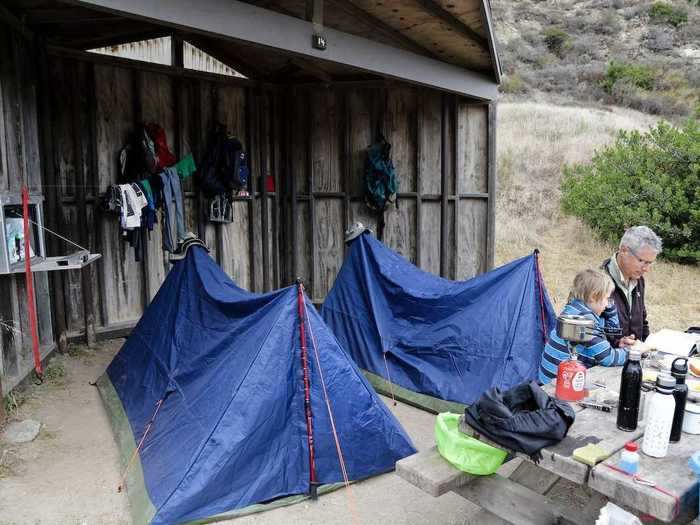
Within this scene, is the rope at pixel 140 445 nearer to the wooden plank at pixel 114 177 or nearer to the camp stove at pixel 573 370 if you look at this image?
the camp stove at pixel 573 370

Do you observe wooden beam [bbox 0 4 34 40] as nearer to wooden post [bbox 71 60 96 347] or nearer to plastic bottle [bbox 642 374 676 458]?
wooden post [bbox 71 60 96 347]

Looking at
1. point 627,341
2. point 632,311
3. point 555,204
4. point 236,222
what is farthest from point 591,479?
point 555,204

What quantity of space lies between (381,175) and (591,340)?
4340mm

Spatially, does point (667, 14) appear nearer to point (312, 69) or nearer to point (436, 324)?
point (312, 69)

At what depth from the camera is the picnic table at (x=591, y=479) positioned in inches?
73.1

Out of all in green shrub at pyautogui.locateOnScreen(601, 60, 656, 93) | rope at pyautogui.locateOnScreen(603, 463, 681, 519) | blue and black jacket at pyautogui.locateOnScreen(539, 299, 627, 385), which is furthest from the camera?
green shrub at pyautogui.locateOnScreen(601, 60, 656, 93)

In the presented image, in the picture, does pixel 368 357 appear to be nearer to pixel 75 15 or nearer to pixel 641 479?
pixel 641 479

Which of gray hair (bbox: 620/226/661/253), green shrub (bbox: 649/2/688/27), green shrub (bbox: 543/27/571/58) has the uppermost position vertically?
green shrub (bbox: 649/2/688/27)

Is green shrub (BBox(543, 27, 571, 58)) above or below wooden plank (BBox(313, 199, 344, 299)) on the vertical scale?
above

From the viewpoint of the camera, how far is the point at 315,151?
747 cm

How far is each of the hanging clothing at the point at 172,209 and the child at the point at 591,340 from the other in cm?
432

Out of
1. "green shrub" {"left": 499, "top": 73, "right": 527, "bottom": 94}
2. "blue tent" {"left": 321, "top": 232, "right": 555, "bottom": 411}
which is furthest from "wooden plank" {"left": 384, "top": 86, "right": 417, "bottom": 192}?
"green shrub" {"left": 499, "top": 73, "right": 527, "bottom": 94}

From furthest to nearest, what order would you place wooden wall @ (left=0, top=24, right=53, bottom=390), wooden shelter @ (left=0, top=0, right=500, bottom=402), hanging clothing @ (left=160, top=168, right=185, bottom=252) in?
hanging clothing @ (left=160, top=168, right=185, bottom=252) → wooden shelter @ (left=0, top=0, right=500, bottom=402) → wooden wall @ (left=0, top=24, right=53, bottom=390)

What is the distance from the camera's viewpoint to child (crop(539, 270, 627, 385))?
300 centimetres
